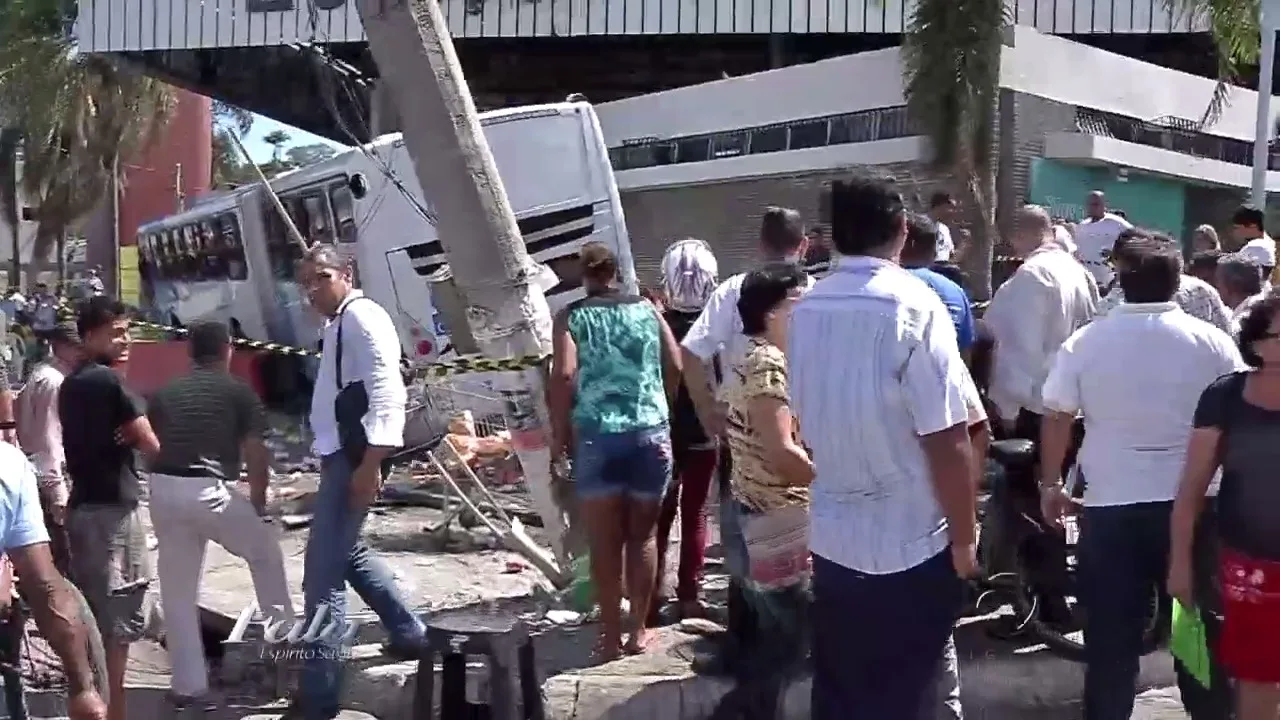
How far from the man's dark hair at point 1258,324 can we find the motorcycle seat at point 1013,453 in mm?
1923

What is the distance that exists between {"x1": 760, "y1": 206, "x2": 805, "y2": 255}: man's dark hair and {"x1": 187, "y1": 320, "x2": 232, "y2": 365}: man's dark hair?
2.14 metres

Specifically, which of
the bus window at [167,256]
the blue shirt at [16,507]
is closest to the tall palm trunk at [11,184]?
the bus window at [167,256]

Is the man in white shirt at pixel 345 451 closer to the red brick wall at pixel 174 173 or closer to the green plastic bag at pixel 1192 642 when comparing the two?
the green plastic bag at pixel 1192 642

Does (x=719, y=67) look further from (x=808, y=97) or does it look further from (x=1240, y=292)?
(x=1240, y=292)

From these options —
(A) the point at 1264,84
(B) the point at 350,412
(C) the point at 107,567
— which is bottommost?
(C) the point at 107,567

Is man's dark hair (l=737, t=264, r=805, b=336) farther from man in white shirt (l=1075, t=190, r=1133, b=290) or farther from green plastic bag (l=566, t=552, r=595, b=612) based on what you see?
man in white shirt (l=1075, t=190, r=1133, b=290)

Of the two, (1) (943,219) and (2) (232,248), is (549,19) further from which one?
→ (1) (943,219)

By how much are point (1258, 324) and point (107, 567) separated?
404cm

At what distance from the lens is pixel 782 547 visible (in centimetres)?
512

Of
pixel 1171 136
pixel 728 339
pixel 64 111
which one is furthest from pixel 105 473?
pixel 64 111

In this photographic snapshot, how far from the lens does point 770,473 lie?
5.07 m

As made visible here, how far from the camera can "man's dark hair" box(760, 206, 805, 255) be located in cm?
590

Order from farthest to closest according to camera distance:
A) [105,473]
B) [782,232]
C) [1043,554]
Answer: [1043,554], [782,232], [105,473]

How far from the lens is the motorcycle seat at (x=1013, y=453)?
6297 millimetres
